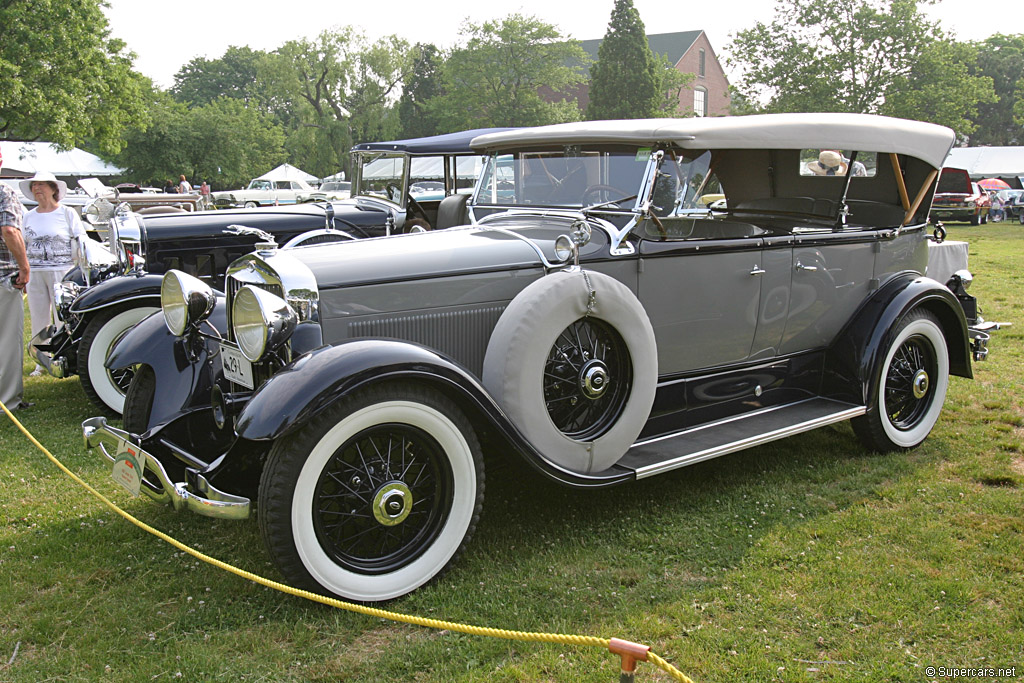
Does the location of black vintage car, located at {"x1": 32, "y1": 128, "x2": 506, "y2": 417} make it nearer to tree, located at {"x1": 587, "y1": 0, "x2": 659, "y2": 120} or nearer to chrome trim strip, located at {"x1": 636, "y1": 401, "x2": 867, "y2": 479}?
chrome trim strip, located at {"x1": 636, "y1": 401, "x2": 867, "y2": 479}

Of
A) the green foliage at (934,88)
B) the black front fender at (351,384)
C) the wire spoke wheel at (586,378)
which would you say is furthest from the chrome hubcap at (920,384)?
the green foliage at (934,88)

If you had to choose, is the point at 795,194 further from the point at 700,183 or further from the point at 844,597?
the point at 844,597

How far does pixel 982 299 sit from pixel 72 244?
10212mm

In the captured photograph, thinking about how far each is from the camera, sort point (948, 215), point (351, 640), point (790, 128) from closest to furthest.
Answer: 1. point (351, 640)
2. point (790, 128)
3. point (948, 215)

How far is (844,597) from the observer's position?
3.13 m

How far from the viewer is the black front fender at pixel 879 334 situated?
4.63 metres

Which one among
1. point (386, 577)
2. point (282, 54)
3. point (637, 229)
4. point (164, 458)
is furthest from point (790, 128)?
point (282, 54)

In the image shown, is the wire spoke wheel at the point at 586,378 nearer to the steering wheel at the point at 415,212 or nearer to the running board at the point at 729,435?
the running board at the point at 729,435

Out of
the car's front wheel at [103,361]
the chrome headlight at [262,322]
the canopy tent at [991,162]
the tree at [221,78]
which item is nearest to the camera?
the chrome headlight at [262,322]

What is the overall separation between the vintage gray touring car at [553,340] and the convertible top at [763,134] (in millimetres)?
15

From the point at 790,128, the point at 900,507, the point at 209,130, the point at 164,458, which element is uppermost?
the point at 209,130

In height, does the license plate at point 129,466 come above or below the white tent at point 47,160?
below

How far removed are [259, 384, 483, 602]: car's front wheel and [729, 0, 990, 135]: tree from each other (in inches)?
1236

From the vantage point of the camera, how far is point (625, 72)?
3803cm
